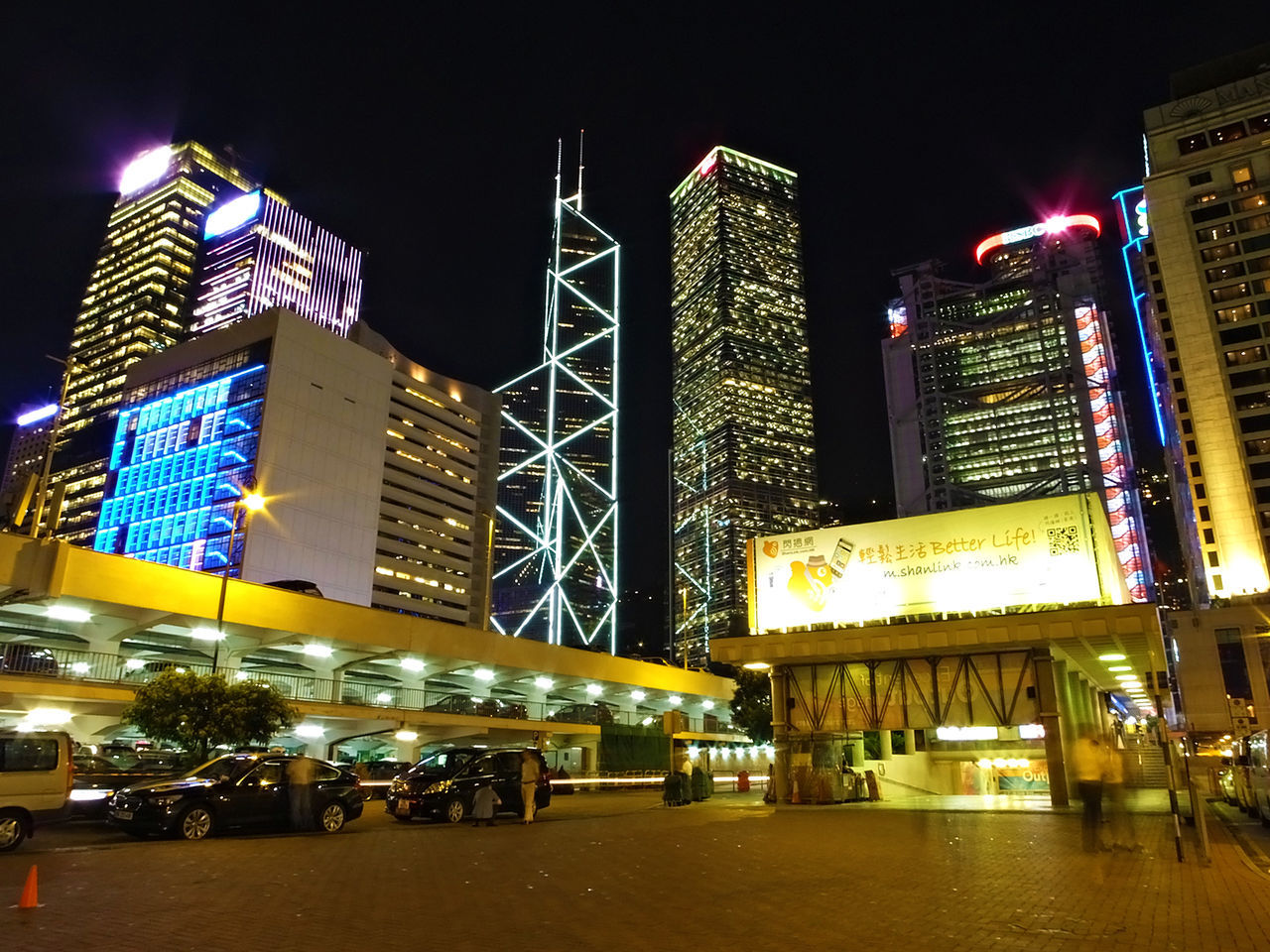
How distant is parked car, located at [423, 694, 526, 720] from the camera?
40169 mm

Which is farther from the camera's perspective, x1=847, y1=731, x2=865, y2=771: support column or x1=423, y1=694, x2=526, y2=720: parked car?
x1=423, y1=694, x2=526, y2=720: parked car

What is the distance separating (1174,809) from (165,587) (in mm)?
29860

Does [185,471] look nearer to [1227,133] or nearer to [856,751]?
[856,751]

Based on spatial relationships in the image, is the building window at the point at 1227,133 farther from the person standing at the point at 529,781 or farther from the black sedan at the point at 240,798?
the black sedan at the point at 240,798

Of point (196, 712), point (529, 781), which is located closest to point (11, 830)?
point (529, 781)

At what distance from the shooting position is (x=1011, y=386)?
151 m

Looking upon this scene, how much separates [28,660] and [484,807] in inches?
711

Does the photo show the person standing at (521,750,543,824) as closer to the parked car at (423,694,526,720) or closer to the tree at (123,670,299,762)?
the tree at (123,670,299,762)

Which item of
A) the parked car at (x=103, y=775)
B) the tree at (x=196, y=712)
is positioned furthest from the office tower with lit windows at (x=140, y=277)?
the parked car at (x=103, y=775)

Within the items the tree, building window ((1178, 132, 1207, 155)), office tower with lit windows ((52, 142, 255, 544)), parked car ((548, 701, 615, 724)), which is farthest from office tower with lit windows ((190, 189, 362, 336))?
the tree

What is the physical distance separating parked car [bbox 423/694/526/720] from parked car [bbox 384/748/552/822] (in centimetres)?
1944

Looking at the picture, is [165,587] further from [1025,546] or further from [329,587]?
[329,587]

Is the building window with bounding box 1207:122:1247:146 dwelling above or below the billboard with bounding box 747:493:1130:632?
above

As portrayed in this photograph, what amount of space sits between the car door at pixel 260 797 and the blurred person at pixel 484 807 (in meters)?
4.13
